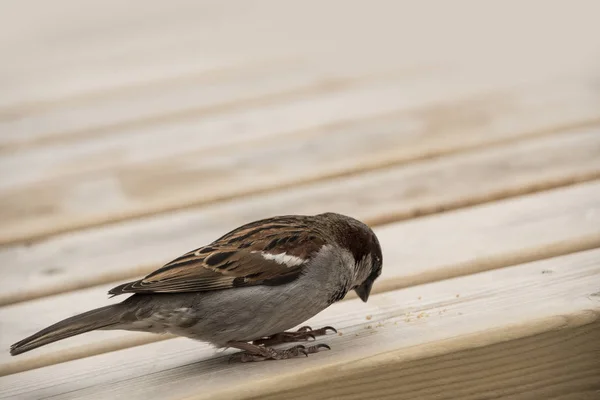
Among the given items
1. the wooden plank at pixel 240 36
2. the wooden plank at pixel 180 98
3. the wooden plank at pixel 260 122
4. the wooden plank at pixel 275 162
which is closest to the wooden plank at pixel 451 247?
the wooden plank at pixel 275 162

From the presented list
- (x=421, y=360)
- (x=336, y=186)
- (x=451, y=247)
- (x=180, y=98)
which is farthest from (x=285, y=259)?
(x=180, y=98)

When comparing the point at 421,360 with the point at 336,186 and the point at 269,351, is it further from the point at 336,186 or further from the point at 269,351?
the point at 336,186

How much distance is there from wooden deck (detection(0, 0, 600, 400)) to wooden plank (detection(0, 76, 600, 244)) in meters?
0.01

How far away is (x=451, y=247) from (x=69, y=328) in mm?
1145

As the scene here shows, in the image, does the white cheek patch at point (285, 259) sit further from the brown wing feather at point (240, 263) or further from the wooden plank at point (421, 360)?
the wooden plank at point (421, 360)

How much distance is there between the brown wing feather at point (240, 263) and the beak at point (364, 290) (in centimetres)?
18

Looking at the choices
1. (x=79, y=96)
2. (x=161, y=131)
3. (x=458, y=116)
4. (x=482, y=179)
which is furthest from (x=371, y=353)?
(x=79, y=96)

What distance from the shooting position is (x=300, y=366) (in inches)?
91.0

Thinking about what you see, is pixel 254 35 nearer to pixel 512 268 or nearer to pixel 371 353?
pixel 512 268

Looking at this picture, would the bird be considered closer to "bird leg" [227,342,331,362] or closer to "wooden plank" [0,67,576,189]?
"bird leg" [227,342,331,362]

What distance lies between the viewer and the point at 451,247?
2.99 m

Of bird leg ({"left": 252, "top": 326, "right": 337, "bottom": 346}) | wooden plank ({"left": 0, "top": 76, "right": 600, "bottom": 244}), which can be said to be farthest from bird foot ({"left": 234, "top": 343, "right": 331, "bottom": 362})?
wooden plank ({"left": 0, "top": 76, "right": 600, "bottom": 244})

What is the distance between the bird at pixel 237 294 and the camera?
7.86ft

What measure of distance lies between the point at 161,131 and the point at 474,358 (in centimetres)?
259
